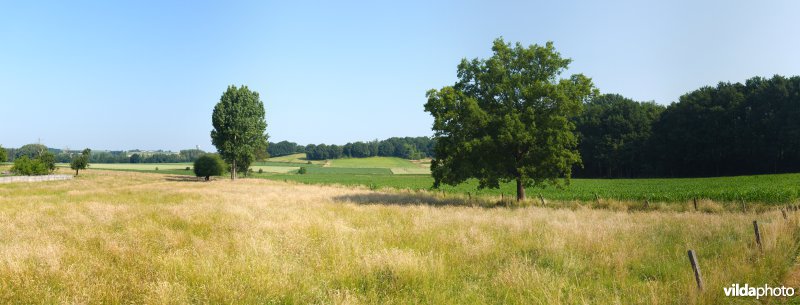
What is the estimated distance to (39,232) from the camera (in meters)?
12.3

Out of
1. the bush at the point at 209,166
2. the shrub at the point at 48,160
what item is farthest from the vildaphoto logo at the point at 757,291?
the shrub at the point at 48,160

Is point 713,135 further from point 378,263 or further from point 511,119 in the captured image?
point 378,263

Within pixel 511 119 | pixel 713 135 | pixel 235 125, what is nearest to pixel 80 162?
pixel 235 125

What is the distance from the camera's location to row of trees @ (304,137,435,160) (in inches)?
6575

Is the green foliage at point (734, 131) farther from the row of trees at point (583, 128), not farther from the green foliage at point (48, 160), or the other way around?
the green foliage at point (48, 160)

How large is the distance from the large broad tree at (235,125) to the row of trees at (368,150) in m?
101

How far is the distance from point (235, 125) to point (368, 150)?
10569 cm

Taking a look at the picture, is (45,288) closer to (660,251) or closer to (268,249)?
(268,249)

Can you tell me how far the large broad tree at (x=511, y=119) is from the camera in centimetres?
2498

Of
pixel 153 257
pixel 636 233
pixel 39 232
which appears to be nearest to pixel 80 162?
pixel 39 232

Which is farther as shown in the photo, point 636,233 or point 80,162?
point 80,162

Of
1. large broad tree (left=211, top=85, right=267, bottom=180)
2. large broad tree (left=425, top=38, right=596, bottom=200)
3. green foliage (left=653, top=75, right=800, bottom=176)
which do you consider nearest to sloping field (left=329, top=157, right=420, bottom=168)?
large broad tree (left=211, top=85, right=267, bottom=180)

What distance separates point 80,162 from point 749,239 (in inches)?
4243

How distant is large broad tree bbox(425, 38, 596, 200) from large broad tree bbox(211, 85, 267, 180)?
147 feet
